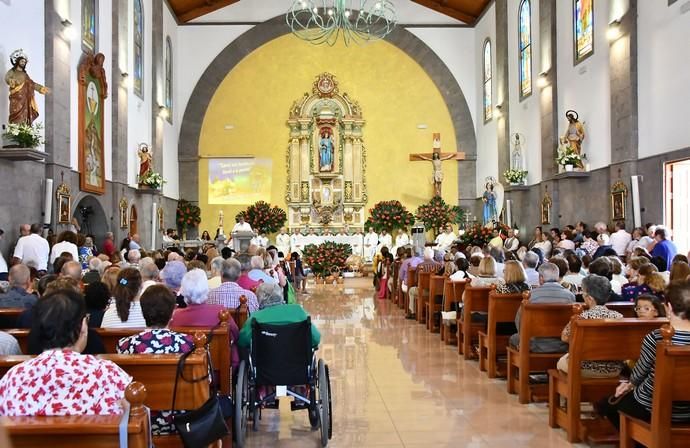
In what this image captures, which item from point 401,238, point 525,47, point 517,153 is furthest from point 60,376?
point 401,238

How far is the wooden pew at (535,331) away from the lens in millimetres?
5859

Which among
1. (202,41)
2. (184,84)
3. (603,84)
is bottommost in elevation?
(603,84)

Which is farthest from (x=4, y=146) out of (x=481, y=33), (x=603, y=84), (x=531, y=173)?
(x=481, y=33)

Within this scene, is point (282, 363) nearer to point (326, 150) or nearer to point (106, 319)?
point (106, 319)

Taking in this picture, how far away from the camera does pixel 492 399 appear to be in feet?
20.2

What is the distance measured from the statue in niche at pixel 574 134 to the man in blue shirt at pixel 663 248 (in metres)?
4.64

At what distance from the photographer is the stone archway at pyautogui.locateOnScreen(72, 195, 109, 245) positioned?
48.2 feet

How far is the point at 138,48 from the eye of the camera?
1798 cm

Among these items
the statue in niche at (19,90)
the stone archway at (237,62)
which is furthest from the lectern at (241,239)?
the stone archway at (237,62)

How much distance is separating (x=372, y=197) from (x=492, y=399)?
17.4m

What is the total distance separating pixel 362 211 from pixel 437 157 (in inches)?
120

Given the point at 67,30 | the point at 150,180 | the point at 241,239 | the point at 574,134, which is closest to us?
the point at 67,30

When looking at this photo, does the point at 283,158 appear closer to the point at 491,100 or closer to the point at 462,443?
the point at 491,100

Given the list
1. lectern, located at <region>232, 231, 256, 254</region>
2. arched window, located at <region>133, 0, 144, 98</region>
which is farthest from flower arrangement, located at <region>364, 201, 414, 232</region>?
arched window, located at <region>133, 0, 144, 98</region>
